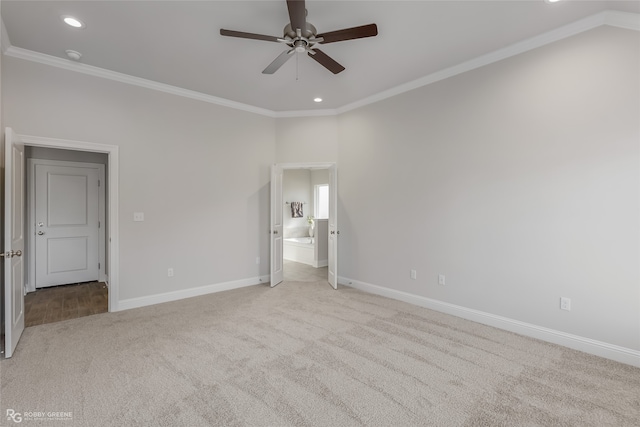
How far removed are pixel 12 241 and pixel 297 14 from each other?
3.05 m

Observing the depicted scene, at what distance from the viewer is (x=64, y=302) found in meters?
4.05

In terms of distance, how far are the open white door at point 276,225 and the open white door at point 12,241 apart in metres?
2.88

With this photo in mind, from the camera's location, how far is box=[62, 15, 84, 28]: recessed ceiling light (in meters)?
2.60

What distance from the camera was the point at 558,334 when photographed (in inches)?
112

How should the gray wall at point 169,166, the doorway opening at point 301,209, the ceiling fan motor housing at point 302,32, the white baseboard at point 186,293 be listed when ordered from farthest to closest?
the doorway opening at point 301,209 < the white baseboard at point 186,293 < the gray wall at point 169,166 < the ceiling fan motor housing at point 302,32

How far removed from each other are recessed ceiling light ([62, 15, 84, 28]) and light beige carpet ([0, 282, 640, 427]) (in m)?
2.92

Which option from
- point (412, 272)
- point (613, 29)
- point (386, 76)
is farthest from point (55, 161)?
point (613, 29)

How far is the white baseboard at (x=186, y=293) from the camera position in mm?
3770

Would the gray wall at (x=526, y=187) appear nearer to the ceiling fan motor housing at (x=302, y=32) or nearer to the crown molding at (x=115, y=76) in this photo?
the ceiling fan motor housing at (x=302, y=32)

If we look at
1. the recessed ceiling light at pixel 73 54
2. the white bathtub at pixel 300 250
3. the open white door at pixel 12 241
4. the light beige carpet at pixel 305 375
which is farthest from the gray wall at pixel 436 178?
the white bathtub at pixel 300 250

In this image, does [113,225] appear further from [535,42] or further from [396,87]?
[535,42]

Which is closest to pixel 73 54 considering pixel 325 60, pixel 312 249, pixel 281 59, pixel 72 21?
pixel 72 21

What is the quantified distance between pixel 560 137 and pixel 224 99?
4.20m

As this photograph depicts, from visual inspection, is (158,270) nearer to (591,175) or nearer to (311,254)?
(311,254)
